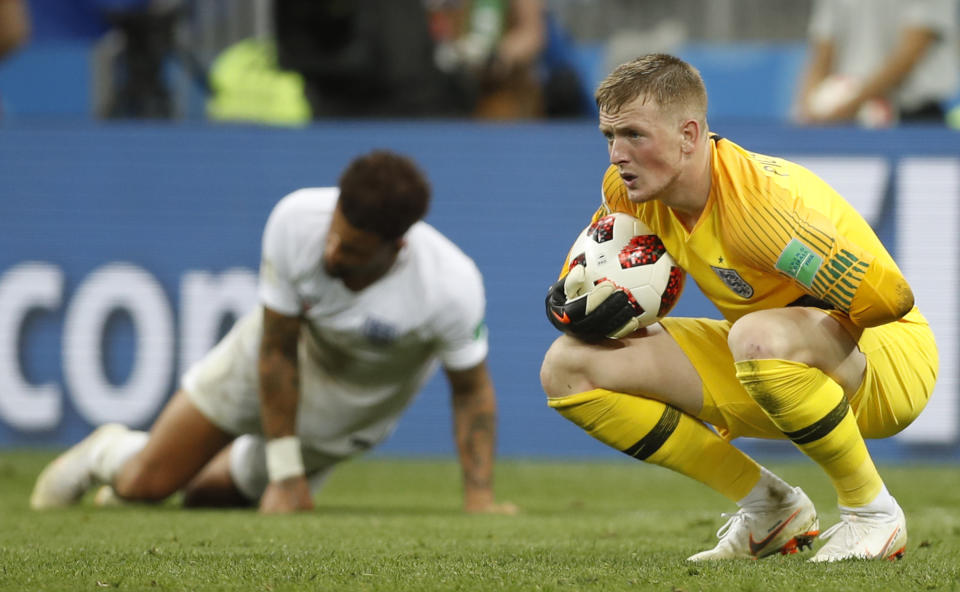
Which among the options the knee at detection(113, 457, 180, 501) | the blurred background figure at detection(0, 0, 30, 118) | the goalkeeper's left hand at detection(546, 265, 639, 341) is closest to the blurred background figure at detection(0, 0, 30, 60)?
the blurred background figure at detection(0, 0, 30, 118)

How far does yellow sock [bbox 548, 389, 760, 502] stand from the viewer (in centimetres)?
347

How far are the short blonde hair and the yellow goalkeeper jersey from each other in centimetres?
19

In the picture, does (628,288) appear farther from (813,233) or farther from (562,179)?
(562,179)

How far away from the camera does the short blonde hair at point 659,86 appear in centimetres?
327

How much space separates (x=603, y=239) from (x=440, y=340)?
1597 mm

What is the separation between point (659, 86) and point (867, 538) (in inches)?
49.3

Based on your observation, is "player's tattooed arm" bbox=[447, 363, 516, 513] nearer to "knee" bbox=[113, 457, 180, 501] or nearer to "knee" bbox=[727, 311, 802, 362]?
"knee" bbox=[113, 457, 180, 501]

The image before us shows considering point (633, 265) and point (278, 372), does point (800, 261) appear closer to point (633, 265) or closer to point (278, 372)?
point (633, 265)

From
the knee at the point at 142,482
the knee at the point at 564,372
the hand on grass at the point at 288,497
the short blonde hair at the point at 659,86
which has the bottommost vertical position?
the knee at the point at 142,482

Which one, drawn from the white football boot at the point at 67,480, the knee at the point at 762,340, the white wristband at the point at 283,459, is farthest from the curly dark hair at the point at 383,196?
the white football boot at the point at 67,480

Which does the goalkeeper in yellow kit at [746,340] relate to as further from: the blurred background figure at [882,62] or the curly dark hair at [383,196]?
the blurred background figure at [882,62]

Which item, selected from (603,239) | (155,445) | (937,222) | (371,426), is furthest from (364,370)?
(937,222)

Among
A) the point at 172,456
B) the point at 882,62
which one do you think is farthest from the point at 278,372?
the point at 882,62

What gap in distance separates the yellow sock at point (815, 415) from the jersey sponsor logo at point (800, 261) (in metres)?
0.22
